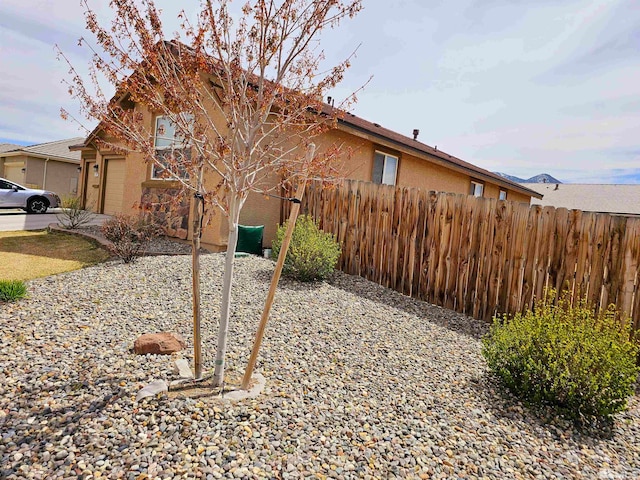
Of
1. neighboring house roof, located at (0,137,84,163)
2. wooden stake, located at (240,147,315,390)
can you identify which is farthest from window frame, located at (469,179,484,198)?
neighboring house roof, located at (0,137,84,163)

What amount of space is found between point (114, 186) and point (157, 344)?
12465mm

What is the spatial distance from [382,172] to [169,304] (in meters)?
9.02

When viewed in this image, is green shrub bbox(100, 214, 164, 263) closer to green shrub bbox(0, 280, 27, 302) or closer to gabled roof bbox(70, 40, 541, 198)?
gabled roof bbox(70, 40, 541, 198)

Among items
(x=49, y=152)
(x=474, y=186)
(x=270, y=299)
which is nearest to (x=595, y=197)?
(x=474, y=186)

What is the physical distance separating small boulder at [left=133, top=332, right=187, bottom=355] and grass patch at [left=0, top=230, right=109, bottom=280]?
3.78 metres

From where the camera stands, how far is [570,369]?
3.41 m

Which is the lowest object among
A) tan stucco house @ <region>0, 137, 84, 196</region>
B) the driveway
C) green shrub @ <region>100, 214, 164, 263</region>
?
the driveway

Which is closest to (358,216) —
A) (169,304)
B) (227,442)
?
(169,304)

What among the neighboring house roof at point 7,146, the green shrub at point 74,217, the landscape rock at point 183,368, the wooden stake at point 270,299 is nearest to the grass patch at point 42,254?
the green shrub at point 74,217

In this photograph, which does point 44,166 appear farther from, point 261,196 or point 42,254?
point 261,196

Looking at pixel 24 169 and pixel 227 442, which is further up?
pixel 24 169

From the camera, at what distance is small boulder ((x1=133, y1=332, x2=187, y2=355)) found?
350 centimetres

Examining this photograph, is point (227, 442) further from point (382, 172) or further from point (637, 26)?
point (382, 172)

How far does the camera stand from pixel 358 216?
7645 millimetres
